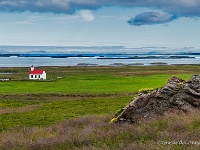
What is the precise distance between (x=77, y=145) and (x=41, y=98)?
48040 millimetres

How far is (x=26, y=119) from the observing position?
1396 inches

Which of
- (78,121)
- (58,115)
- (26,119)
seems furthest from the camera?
(58,115)

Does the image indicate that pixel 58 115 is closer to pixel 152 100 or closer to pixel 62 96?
pixel 152 100

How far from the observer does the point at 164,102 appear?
22.7 meters

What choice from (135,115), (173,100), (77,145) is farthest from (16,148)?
(173,100)

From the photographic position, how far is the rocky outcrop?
22.3 m

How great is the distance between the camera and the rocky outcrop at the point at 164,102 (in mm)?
22281

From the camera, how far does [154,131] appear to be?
50.0 ft

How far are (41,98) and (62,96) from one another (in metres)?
3.79

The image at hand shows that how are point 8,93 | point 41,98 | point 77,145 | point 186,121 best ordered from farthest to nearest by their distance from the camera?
point 8,93, point 41,98, point 186,121, point 77,145

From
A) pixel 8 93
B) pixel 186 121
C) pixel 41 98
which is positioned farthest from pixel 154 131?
pixel 8 93

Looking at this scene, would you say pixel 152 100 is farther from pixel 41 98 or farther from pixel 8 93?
pixel 8 93

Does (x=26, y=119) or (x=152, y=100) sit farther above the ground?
(x=152, y=100)

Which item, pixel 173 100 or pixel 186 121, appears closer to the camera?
pixel 186 121
